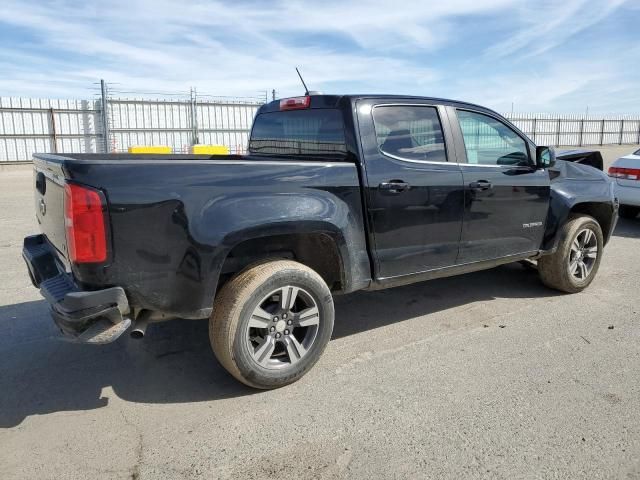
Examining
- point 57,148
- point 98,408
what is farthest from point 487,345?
point 57,148

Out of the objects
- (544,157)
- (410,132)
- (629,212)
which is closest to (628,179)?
(629,212)

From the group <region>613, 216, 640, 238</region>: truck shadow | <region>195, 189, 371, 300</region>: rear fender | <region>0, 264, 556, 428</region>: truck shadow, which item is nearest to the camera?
<region>195, 189, 371, 300</region>: rear fender

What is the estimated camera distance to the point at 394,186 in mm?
3643

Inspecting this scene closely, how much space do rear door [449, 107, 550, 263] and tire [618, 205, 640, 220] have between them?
5.70m

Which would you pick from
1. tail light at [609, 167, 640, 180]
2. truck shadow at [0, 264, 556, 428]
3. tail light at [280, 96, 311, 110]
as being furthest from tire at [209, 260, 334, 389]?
tail light at [609, 167, 640, 180]

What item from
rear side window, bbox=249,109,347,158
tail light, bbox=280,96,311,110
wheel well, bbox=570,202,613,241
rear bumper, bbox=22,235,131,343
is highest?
tail light, bbox=280,96,311,110

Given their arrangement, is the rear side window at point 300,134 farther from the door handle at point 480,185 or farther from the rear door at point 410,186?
the door handle at point 480,185

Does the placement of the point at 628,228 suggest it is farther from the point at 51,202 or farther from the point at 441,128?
the point at 51,202

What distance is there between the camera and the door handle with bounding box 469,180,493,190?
13.5 ft

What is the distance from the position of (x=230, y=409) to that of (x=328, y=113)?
2158 mm

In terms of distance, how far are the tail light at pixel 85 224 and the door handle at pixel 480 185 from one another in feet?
9.06

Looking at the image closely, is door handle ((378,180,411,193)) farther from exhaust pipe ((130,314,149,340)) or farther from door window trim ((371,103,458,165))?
exhaust pipe ((130,314,149,340))

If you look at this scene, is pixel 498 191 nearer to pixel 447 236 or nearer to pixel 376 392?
pixel 447 236

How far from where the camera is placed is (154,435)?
2.78 metres
